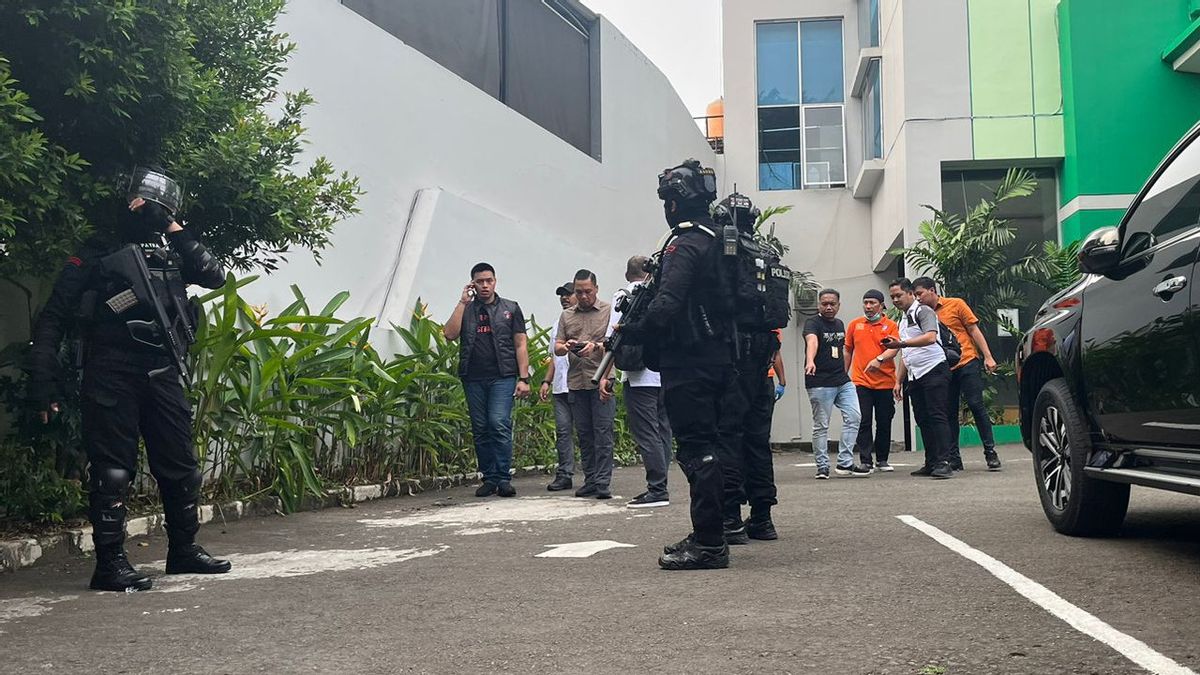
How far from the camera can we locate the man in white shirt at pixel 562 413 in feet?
35.1

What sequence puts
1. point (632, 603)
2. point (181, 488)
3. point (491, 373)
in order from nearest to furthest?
point (632, 603) < point (181, 488) < point (491, 373)

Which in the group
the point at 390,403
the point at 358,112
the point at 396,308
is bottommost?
the point at 390,403

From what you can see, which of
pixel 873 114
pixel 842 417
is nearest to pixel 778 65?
pixel 873 114

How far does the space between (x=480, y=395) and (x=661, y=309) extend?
483 centimetres

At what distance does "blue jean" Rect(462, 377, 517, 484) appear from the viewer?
10164 mm

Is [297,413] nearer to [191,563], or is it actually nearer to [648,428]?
[648,428]

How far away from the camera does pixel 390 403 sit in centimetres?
1003

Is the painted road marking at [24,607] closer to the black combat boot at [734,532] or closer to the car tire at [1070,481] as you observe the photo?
the black combat boot at [734,532]

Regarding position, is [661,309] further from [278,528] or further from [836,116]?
[836,116]

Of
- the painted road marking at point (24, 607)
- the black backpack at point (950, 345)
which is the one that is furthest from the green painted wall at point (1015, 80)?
the painted road marking at point (24, 607)

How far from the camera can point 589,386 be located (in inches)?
392

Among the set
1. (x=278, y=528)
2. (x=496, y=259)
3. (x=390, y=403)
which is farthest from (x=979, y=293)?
(x=278, y=528)

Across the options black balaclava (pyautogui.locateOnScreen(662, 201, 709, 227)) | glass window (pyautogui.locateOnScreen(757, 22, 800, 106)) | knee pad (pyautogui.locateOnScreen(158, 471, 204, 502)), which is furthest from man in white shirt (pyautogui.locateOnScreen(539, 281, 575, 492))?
glass window (pyautogui.locateOnScreen(757, 22, 800, 106))

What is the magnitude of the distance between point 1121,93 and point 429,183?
36.7ft
